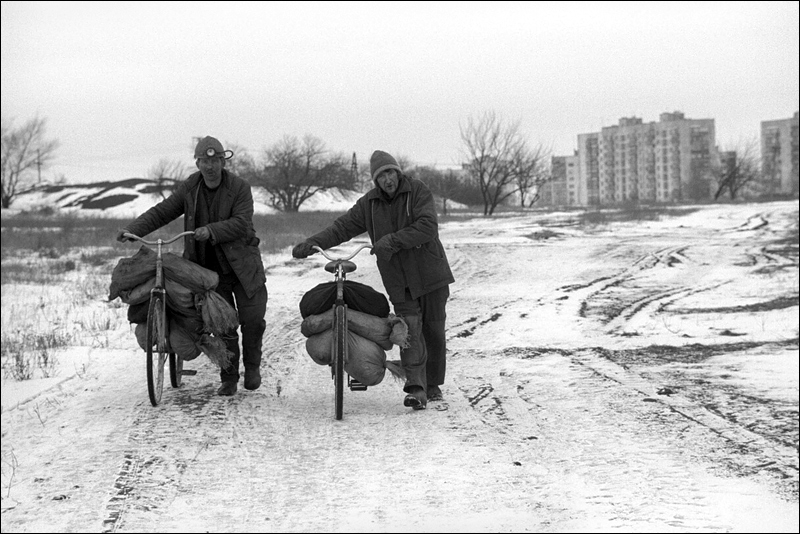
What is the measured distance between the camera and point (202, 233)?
666 cm

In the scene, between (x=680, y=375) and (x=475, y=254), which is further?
(x=475, y=254)

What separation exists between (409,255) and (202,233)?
1.56 m

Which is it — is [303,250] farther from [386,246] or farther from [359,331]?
[359,331]

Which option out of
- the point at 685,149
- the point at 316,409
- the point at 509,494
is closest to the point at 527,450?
the point at 509,494

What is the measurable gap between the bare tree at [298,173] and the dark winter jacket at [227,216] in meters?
52.8

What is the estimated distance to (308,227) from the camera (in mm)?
31125

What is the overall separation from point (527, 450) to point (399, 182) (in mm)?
2239

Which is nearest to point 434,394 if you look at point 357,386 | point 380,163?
point 357,386

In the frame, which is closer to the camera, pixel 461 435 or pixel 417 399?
pixel 461 435

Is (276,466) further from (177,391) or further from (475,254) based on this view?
(475,254)

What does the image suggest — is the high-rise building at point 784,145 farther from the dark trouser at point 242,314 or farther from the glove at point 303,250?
the glove at point 303,250

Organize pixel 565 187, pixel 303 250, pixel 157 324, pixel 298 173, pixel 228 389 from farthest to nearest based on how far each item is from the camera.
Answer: pixel 565 187
pixel 298 173
pixel 228 389
pixel 157 324
pixel 303 250

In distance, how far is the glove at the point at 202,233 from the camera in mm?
6660

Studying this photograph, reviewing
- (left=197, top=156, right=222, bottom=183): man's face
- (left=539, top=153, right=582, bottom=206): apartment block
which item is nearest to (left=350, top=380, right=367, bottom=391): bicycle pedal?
(left=197, top=156, right=222, bottom=183): man's face
